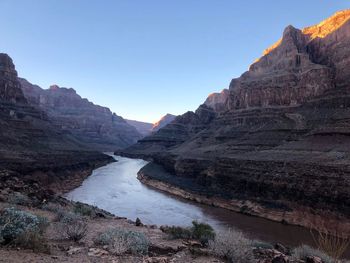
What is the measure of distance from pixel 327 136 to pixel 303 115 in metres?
14.2

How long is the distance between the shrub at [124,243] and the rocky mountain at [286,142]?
71.8 ft

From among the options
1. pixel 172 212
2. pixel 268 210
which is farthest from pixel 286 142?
pixel 172 212

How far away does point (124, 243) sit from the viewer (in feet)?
38.1

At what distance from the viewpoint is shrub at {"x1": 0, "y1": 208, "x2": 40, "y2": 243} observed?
33.9ft

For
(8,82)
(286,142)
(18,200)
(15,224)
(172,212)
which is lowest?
(172,212)

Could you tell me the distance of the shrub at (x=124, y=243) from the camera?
1129cm

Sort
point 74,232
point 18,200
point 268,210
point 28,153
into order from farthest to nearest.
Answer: point 28,153
point 268,210
point 18,200
point 74,232

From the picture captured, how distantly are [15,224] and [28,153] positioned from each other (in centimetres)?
5047

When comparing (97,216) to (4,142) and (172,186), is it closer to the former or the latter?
(172,186)

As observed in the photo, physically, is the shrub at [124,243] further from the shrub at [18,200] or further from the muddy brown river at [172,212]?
the muddy brown river at [172,212]

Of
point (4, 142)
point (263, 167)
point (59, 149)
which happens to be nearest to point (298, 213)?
point (263, 167)

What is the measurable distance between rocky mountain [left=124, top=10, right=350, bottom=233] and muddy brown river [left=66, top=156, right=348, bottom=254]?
1.98 metres

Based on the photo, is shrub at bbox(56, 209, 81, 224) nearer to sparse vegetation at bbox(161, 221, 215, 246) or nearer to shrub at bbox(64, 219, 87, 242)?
shrub at bbox(64, 219, 87, 242)

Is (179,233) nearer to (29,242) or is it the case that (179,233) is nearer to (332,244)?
(29,242)
